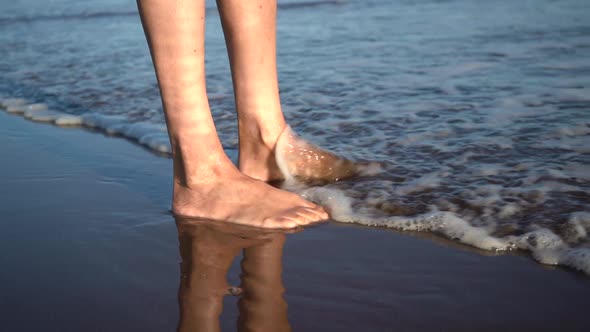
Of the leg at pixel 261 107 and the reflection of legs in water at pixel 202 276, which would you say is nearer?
the reflection of legs in water at pixel 202 276

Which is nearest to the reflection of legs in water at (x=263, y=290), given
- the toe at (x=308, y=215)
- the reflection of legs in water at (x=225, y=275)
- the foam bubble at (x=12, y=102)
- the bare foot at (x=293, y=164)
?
the reflection of legs in water at (x=225, y=275)

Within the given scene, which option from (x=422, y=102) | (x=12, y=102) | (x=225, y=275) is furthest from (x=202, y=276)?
(x=12, y=102)

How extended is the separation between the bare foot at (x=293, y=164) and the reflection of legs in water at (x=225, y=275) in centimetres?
41

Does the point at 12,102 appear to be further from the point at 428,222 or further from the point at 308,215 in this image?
the point at 428,222

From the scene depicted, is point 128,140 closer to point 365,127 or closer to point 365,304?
point 365,127

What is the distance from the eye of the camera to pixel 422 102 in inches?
120

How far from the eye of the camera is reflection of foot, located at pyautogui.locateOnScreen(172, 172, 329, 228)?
1.94m

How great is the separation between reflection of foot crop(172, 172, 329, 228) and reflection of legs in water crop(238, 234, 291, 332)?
11 centimetres

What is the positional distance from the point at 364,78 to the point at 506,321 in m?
2.32

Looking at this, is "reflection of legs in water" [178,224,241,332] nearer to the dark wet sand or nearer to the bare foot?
the dark wet sand

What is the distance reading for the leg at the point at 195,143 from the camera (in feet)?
6.16

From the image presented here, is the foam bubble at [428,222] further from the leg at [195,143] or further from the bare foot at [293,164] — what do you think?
the bare foot at [293,164]

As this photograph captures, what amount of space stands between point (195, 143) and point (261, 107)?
322 mm

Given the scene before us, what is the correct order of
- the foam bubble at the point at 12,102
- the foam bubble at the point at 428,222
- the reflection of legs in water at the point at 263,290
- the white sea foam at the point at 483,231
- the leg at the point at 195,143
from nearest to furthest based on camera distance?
the reflection of legs in water at the point at 263,290
the white sea foam at the point at 483,231
the foam bubble at the point at 428,222
the leg at the point at 195,143
the foam bubble at the point at 12,102
